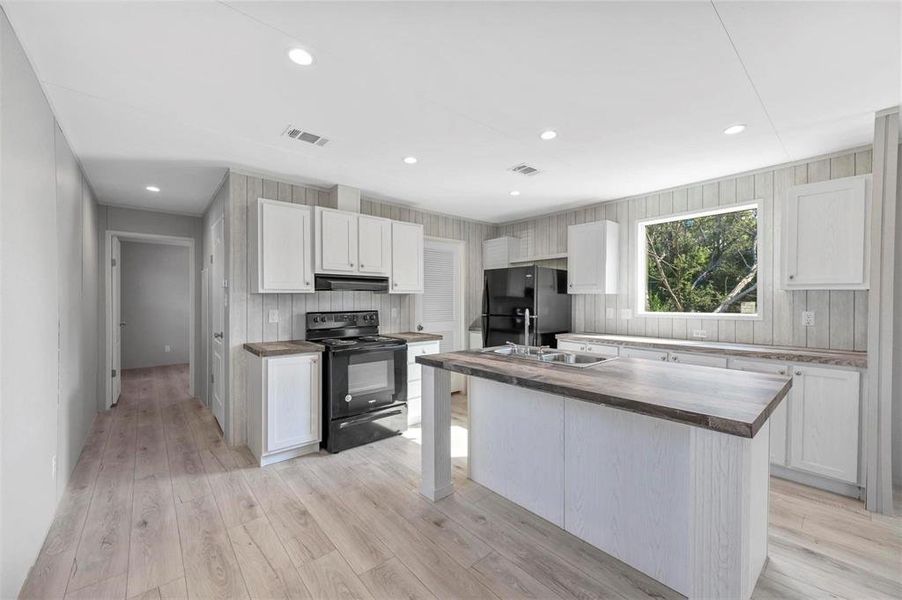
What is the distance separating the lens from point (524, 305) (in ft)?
14.4

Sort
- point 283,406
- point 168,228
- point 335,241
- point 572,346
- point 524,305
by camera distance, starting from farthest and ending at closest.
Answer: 1. point 168,228
2. point 524,305
3. point 572,346
4. point 335,241
5. point 283,406

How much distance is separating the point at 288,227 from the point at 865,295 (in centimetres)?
451

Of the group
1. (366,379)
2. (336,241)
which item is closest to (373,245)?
(336,241)

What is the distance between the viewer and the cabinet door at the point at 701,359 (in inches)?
119

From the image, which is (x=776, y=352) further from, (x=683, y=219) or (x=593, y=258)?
(x=593, y=258)

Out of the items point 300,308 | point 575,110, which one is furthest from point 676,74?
point 300,308

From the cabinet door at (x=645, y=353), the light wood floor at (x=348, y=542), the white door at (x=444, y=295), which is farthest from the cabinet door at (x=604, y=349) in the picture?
the white door at (x=444, y=295)

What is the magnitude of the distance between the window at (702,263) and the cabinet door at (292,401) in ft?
11.1

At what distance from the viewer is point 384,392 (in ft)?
11.6

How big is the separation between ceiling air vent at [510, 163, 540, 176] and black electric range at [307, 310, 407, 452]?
6.21 ft

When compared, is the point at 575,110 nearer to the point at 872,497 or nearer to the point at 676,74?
the point at 676,74

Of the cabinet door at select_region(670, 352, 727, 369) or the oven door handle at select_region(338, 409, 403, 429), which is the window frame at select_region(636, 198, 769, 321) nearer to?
the cabinet door at select_region(670, 352, 727, 369)

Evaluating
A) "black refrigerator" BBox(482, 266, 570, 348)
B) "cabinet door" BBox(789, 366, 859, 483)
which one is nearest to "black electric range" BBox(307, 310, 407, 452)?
"black refrigerator" BBox(482, 266, 570, 348)

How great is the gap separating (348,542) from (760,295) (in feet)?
12.1
